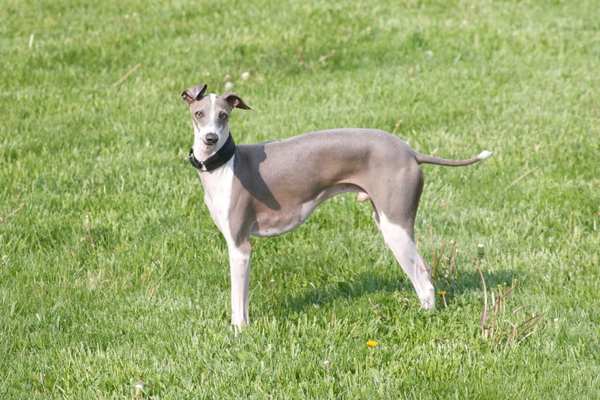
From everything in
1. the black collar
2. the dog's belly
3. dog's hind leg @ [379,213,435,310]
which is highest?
the black collar

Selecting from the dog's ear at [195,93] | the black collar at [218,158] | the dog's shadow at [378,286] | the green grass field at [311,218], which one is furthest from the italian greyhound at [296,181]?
the dog's shadow at [378,286]

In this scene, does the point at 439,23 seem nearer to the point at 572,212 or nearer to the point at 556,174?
the point at 556,174

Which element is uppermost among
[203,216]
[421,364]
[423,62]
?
[421,364]

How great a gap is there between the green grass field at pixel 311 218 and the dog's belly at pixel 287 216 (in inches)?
22.9

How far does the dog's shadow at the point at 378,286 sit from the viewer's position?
6.63 meters

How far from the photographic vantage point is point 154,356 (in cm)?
568

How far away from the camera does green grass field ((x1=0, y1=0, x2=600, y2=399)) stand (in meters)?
5.62

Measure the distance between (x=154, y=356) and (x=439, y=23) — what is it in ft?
→ 27.8

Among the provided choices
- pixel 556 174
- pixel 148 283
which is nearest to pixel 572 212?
pixel 556 174

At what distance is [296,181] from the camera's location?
602cm

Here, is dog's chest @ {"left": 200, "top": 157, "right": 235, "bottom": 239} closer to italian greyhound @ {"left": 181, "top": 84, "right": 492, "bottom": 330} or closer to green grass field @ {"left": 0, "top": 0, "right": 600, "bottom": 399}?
italian greyhound @ {"left": 181, "top": 84, "right": 492, "bottom": 330}

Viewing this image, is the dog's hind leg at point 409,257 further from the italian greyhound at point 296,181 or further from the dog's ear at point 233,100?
the dog's ear at point 233,100

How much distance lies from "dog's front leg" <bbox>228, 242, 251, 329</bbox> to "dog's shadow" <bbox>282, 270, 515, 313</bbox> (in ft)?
1.83

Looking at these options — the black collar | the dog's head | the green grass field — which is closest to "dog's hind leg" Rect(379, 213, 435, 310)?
the green grass field
